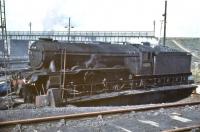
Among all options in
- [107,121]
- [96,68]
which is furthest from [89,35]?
[107,121]

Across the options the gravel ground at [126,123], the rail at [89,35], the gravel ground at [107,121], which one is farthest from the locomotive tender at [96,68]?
the rail at [89,35]

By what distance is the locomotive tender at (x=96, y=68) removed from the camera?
608 inches

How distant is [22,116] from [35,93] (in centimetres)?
518

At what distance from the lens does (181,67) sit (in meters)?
23.5

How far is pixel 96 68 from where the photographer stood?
1711cm

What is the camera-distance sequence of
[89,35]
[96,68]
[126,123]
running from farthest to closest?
[89,35] < [96,68] < [126,123]

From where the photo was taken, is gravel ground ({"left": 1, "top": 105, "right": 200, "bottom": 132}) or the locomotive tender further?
the locomotive tender

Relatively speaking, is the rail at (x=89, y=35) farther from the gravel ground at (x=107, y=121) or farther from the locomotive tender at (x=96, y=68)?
the gravel ground at (x=107, y=121)

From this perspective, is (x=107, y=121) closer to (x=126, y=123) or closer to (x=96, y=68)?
(x=126, y=123)

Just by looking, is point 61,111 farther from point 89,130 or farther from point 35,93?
point 35,93

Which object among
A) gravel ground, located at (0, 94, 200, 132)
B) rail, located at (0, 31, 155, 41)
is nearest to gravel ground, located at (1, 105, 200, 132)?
gravel ground, located at (0, 94, 200, 132)

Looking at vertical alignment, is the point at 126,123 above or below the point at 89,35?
below

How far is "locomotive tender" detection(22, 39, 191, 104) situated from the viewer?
15.4 metres

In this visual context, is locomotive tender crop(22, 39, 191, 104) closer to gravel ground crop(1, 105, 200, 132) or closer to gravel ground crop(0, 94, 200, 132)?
gravel ground crop(0, 94, 200, 132)
